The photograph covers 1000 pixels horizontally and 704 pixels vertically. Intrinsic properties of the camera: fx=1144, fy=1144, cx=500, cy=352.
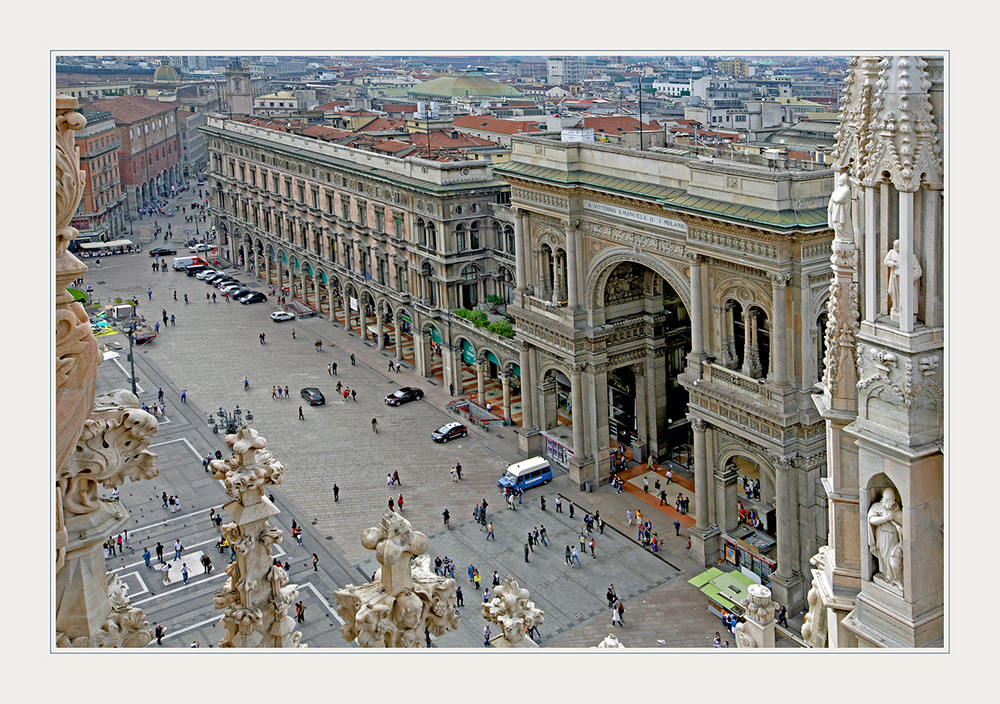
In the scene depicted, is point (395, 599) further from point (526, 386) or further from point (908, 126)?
point (526, 386)

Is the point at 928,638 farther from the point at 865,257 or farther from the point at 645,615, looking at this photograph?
the point at 645,615

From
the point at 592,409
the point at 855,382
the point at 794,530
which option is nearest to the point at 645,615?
the point at 794,530

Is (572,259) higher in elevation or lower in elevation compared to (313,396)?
higher

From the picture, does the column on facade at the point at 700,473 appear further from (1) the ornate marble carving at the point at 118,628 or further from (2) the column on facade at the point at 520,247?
(1) the ornate marble carving at the point at 118,628

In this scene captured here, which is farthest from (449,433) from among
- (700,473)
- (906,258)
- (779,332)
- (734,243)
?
(906,258)

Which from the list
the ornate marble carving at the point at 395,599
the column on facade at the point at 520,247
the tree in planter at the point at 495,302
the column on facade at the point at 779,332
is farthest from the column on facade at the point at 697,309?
the ornate marble carving at the point at 395,599

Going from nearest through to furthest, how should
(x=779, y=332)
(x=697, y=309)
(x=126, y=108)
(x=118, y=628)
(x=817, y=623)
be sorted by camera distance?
(x=118, y=628) → (x=817, y=623) → (x=779, y=332) → (x=697, y=309) → (x=126, y=108)
